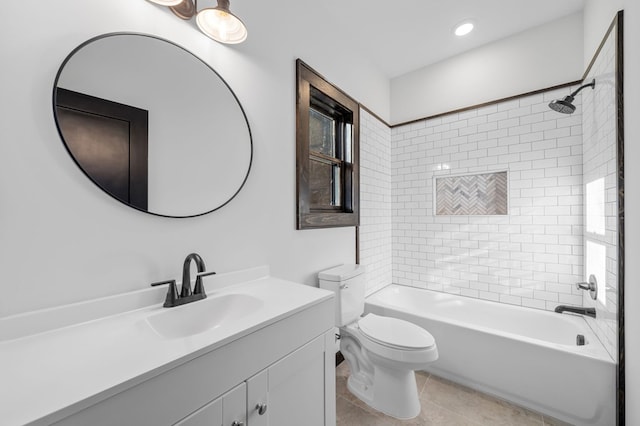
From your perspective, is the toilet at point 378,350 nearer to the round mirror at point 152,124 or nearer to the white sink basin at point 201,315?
the white sink basin at point 201,315

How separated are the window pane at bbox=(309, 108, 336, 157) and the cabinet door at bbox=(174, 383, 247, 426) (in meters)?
1.65

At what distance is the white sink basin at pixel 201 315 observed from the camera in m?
0.97

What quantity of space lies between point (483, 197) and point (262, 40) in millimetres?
2331

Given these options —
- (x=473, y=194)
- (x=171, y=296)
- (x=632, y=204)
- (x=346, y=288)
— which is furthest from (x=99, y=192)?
(x=473, y=194)

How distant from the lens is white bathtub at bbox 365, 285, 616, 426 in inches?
59.5

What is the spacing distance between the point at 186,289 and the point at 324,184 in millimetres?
1384

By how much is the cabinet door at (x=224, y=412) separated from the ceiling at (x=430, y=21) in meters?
2.50

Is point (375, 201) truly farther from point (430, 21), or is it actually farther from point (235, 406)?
point (235, 406)

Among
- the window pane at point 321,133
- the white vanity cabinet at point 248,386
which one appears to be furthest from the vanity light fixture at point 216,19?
the white vanity cabinet at point 248,386

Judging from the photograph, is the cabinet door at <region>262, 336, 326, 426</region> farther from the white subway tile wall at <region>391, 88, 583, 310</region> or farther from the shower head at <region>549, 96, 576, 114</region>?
the shower head at <region>549, 96, 576, 114</region>

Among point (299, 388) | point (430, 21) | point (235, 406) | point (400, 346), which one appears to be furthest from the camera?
point (430, 21)

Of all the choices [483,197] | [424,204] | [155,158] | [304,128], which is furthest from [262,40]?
[483,197]

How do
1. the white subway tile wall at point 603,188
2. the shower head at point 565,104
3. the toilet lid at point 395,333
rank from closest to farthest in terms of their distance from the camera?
1. the white subway tile wall at point 603,188
2. the toilet lid at point 395,333
3. the shower head at point 565,104

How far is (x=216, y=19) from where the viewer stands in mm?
1205
